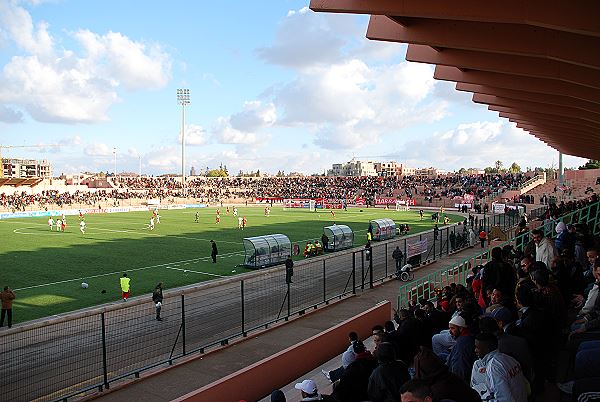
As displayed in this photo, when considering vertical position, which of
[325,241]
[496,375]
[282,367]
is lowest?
[282,367]

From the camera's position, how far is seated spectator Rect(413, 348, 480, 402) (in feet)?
12.7

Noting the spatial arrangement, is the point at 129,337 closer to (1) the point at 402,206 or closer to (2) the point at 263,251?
(2) the point at 263,251

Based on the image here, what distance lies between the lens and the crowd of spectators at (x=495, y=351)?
174 inches

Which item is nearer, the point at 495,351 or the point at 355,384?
the point at 495,351

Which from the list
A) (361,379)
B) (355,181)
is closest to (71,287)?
(361,379)

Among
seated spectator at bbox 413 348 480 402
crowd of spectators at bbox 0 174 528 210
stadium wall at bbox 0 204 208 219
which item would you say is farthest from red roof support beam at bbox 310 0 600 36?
crowd of spectators at bbox 0 174 528 210

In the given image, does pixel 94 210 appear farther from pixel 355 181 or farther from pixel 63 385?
pixel 63 385

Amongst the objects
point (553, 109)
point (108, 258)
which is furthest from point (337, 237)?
point (553, 109)

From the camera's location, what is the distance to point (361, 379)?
20.1 feet

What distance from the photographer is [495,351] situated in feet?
15.1

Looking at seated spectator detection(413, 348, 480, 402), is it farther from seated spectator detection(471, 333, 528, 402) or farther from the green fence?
the green fence

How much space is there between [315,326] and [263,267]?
454 inches

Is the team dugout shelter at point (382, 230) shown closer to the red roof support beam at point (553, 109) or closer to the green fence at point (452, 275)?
the green fence at point (452, 275)

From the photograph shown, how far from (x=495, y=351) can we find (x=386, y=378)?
1201 mm
